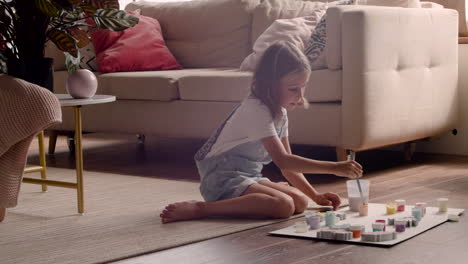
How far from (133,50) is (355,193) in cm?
205

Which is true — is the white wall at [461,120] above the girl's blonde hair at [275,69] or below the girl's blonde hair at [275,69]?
below

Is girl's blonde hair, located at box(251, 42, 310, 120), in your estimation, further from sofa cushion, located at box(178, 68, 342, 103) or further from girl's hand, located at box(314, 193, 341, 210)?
sofa cushion, located at box(178, 68, 342, 103)

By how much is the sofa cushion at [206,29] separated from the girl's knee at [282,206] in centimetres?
187

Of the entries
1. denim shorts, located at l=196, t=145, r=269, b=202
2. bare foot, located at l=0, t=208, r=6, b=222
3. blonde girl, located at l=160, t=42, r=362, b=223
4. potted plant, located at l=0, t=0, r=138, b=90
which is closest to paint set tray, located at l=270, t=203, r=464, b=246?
blonde girl, located at l=160, t=42, r=362, b=223

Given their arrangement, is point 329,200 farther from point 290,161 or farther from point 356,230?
point 356,230

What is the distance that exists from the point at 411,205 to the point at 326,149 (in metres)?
1.58

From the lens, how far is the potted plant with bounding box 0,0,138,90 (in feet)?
9.18

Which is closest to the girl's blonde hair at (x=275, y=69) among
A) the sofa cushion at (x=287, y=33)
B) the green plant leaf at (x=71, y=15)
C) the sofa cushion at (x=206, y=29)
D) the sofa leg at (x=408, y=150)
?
the green plant leaf at (x=71, y=15)

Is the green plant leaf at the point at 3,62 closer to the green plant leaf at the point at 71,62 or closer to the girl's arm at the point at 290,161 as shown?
the green plant leaf at the point at 71,62

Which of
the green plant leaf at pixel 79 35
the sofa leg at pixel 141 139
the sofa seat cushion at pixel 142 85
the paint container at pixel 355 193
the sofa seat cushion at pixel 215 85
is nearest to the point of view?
the paint container at pixel 355 193

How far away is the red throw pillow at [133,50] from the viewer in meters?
4.24

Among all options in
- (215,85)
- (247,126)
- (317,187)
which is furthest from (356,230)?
(215,85)

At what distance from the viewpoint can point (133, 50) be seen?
430 cm

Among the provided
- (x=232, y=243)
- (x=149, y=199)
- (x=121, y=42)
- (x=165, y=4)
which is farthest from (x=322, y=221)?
(x=165, y=4)
